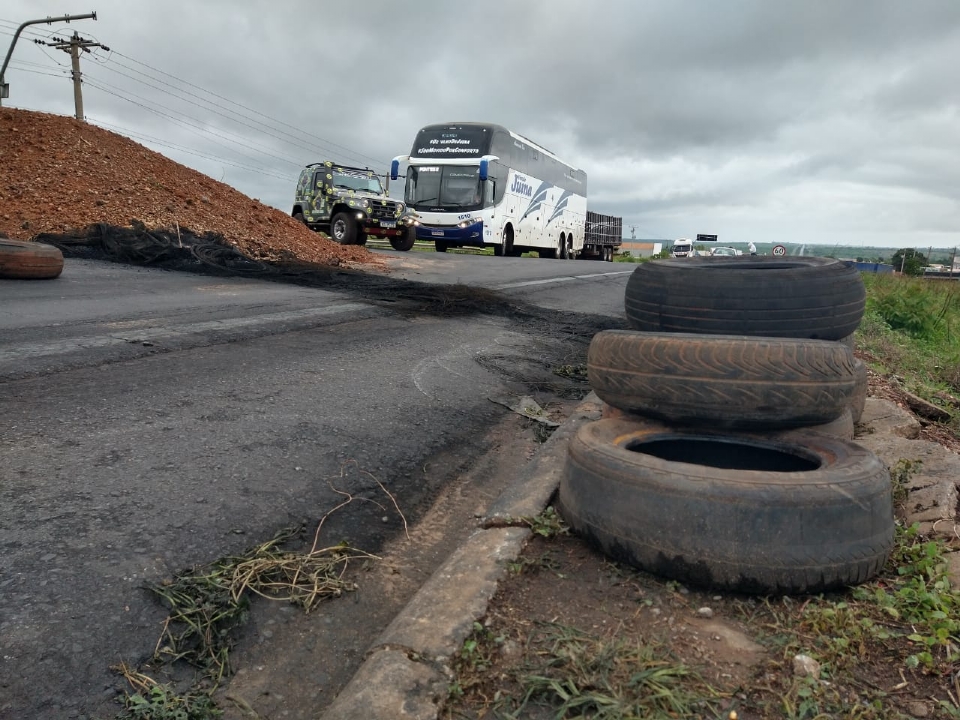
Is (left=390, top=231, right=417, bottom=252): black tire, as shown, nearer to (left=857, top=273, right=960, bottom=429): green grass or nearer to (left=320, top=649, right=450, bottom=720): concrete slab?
(left=857, top=273, right=960, bottom=429): green grass

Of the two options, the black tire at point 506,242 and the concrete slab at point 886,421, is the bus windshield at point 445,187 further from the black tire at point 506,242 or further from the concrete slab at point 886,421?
the concrete slab at point 886,421

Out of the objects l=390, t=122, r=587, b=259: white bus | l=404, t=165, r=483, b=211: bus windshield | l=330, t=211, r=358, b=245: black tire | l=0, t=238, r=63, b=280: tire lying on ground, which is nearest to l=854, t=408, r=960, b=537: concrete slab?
l=0, t=238, r=63, b=280: tire lying on ground

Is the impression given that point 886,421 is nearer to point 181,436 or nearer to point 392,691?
point 392,691

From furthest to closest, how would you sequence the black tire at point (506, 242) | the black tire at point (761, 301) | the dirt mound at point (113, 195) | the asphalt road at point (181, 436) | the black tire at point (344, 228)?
the black tire at point (506, 242) < the black tire at point (344, 228) < the dirt mound at point (113, 195) < the black tire at point (761, 301) < the asphalt road at point (181, 436)

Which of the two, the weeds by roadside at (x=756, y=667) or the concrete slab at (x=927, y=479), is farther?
the concrete slab at (x=927, y=479)

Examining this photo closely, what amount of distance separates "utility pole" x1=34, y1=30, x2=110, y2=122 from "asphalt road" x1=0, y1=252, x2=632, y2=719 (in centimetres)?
2488

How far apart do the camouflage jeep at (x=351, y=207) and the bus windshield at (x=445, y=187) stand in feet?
4.78

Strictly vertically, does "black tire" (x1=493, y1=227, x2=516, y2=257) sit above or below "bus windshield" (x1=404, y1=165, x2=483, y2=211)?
below

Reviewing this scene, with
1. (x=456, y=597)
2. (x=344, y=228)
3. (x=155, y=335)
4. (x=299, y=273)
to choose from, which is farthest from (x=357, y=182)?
(x=456, y=597)

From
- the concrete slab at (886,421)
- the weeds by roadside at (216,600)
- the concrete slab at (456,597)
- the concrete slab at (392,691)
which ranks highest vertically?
the concrete slab at (886,421)

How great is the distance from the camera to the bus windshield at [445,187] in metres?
22.5

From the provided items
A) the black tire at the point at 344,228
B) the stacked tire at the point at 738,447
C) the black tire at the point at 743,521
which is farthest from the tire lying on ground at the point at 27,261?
the black tire at the point at 344,228

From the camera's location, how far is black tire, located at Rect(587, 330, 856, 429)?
2.62 m

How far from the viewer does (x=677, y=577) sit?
2.17 meters
